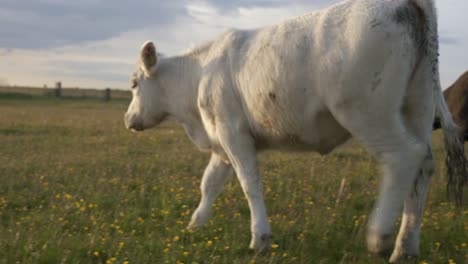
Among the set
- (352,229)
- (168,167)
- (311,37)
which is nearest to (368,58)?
(311,37)

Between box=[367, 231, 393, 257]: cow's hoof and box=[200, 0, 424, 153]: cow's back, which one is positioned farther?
box=[367, 231, 393, 257]: cow's hoof

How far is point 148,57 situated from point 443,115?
10.8ft

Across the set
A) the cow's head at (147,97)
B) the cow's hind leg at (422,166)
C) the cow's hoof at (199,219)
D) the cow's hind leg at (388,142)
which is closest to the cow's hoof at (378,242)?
the cow's hind leg at (388,142)

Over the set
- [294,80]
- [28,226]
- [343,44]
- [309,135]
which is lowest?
[28,226]

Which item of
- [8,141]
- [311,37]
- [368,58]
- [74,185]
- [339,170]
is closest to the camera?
[368,58]

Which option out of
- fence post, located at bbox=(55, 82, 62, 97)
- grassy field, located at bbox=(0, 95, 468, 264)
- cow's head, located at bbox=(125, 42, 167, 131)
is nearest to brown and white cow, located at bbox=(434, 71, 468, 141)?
grassy field, located at bbox=(0, 95, 468, 264)

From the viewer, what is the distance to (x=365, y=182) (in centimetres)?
791

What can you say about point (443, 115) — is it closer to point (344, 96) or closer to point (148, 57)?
point (344, 96)

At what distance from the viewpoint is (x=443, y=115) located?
448 centimetres

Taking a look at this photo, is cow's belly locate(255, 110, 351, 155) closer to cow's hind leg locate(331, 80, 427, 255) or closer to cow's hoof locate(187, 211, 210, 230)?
cow's hind leg locate(331, 80, 427, 255)

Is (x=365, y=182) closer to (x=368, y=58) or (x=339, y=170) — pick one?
(x=339, y=170)

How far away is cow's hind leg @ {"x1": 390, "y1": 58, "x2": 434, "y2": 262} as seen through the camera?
443 centimetres

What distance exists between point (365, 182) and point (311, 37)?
401 centimetres

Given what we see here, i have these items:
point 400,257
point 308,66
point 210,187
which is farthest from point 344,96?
point 210,187
